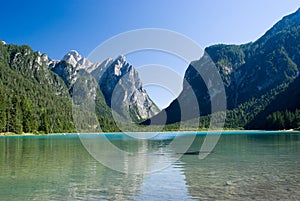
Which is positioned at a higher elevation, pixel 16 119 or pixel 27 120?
pixel 16 119

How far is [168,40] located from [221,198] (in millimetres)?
28594

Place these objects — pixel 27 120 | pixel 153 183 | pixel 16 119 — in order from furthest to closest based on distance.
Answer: pixel 27 120
pixel 16 119
pixel 153 183

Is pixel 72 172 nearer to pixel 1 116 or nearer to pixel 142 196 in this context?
pixel 142 196

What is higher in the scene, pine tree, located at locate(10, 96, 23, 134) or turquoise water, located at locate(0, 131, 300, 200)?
pine tree, located at locate(10, 96, 23, 134)

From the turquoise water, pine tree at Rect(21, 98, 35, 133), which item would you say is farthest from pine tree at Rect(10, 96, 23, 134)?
the turquoise water

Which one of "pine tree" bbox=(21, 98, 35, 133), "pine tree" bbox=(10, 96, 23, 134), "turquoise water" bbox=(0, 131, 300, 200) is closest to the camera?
"turquoise water" bbox=(0, 131, 300, 200)

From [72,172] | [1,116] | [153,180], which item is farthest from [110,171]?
[1,116]

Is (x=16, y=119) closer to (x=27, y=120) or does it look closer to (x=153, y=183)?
(x=27, y=120)

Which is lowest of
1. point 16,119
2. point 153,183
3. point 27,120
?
point 153,183

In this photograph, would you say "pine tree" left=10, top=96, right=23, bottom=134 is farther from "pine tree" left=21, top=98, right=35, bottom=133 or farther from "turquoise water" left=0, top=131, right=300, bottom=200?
"turquoise water" left=0, top=131, right=300, bottom=200

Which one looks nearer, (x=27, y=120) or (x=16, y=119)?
(x=16, y=119)

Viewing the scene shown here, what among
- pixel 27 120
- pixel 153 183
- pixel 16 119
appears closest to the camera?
pixel 153 183

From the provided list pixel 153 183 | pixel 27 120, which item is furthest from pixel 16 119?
pixel 153 183

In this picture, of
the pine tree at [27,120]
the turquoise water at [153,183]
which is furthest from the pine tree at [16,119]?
the turquoise water at [153,183]
